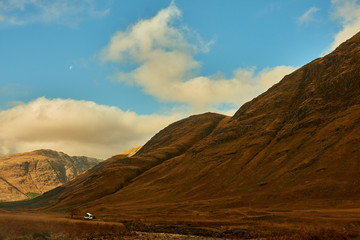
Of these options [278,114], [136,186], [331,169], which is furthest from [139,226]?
[278,114]

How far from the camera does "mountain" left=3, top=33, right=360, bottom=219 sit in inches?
2484

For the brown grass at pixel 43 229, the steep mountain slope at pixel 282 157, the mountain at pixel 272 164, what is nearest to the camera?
the brown grass at pixel 43 229

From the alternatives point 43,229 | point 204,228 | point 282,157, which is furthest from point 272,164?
point 43,229

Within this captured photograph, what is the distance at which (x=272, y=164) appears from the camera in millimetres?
85750

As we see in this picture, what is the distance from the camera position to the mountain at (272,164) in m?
63.1

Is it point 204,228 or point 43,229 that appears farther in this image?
point 204,228

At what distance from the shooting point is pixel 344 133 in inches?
2980

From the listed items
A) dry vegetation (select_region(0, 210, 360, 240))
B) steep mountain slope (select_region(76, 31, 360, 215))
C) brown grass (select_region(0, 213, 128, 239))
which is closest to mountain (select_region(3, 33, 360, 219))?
steep mountain slope (select_region(76, 31, 360, 215))

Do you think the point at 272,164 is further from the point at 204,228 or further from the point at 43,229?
the point at 43,229

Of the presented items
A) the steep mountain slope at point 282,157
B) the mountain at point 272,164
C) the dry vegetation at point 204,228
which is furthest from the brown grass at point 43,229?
the steep mountain slope at point 282,157

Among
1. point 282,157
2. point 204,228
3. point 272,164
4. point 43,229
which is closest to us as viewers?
point 43,229

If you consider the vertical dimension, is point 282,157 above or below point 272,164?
above

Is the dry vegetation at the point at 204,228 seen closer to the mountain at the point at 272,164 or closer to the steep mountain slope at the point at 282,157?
the mountain at the point at 272,164

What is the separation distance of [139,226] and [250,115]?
9572cm
